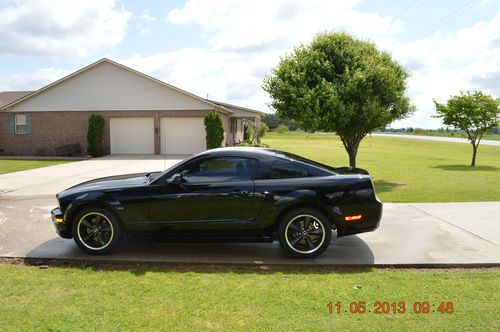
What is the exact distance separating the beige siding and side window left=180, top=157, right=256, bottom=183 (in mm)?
20372

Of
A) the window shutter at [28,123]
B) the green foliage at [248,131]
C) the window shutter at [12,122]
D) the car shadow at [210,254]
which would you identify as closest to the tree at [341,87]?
the car shadow at [210,254]

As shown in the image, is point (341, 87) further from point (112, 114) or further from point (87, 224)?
point (112, 114)

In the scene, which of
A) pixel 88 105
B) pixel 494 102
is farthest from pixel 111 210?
pixel 88 105

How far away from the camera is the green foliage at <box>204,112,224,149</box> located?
80.1ft

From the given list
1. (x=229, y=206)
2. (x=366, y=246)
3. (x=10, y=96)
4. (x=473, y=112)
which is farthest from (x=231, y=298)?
(x=10, y=96)

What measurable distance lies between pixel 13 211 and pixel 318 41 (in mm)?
10529

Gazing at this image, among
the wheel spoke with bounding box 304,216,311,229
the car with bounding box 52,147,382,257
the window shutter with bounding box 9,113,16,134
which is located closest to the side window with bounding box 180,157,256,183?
the car with bounding box 52,147,382,257

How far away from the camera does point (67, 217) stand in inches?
220

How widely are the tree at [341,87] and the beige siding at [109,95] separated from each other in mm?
12317

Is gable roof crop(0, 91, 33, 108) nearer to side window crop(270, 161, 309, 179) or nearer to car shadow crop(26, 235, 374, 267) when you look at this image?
car shadow crop(26, 235, 374, 267)

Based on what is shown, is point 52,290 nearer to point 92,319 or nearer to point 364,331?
point 92,319

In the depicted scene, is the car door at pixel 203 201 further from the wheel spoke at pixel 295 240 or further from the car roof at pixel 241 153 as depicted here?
the wheel spoke at pixel 295 240

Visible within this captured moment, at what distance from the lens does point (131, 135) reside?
26.3 m

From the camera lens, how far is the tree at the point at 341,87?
1312 centimetres
